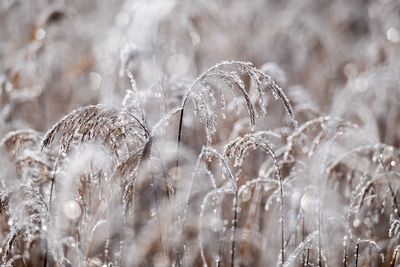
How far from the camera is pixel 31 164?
261 cm

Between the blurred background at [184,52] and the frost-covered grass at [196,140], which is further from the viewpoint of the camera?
the blurred background at [184,52]

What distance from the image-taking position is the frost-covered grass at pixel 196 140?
216cm

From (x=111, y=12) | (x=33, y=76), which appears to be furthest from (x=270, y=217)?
(x=111, y=12)

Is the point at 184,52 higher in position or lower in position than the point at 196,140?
higher

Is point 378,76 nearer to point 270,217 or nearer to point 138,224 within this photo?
point 270,217

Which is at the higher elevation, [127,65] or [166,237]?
[127,65]

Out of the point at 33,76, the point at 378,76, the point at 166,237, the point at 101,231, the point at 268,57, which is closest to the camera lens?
the point at 166,237

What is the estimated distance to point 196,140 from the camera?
3721 millimetres

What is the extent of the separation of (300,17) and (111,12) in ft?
6.65

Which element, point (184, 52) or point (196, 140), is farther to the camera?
point (184, 52)

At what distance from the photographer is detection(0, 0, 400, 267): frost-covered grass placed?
216 cm

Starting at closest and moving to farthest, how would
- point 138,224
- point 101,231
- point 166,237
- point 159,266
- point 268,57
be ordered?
point 166,237 < point 159,266 < point 101,231 < point 138,224 < point 268,57

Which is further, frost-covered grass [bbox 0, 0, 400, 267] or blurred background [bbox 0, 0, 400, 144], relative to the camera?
blurred background [bbox 0, 0, 400, 144]

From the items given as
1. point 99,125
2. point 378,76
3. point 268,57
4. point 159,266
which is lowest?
point 159,266
